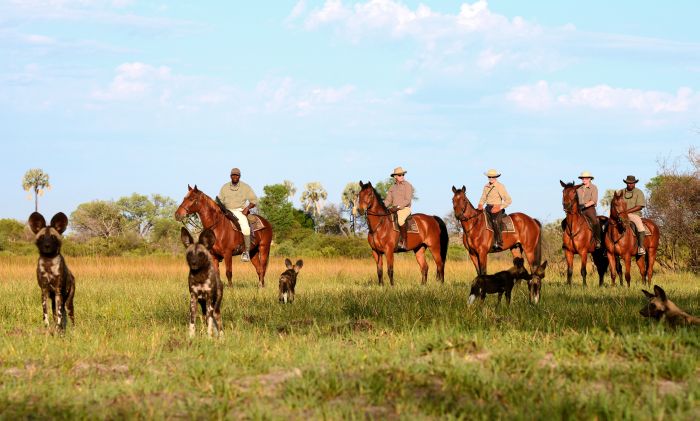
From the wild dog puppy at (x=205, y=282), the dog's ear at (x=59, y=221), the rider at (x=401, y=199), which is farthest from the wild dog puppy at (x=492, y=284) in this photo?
the rider at (x=401, y=199)

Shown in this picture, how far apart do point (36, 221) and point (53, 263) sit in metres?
0.60

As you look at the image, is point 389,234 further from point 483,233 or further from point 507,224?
point 507,224

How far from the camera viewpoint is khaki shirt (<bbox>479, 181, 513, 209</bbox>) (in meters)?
21.1

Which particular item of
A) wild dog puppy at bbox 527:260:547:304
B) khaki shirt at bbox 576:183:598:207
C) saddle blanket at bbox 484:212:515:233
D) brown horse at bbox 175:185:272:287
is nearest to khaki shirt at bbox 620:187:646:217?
khaki shirt at bbox 576:183:598:207

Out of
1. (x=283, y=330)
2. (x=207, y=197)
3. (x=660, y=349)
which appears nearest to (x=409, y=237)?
(x=207, y=197)

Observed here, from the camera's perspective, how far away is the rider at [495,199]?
20.8 metres

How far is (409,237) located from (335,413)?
15.8 meters

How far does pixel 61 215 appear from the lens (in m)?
10.6

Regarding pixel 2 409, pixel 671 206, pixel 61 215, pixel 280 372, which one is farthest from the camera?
pixel 671 206

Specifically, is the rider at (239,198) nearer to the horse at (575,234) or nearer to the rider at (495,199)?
the rider at (495,199)

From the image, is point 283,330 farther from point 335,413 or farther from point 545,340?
point 335,413

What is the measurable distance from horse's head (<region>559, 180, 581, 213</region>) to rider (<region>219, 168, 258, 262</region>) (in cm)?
787

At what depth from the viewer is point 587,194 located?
2162cm

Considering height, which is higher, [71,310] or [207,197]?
[207,197]
